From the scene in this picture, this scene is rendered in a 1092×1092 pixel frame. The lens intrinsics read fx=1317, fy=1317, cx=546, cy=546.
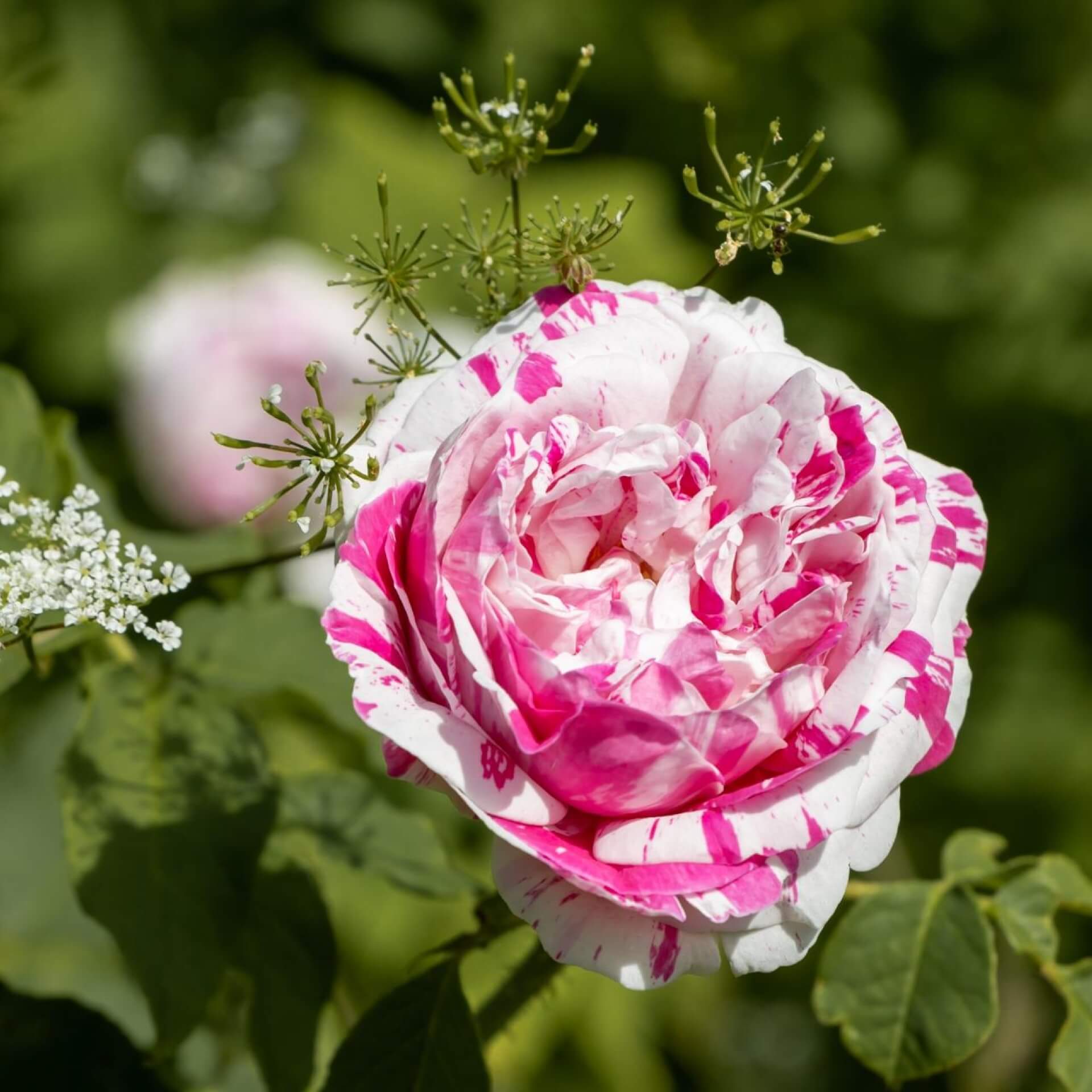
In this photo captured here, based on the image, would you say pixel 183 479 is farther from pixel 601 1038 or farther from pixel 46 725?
pixel 601 1038

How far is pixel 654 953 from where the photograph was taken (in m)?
0.95

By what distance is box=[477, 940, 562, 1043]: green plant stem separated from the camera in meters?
1.24

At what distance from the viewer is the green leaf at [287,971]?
127 cm

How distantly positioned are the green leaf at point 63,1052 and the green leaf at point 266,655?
43 cm

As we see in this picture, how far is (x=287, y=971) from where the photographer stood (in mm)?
1308

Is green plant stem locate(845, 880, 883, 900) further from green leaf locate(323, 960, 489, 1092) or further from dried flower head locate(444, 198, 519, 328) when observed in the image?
dried flower head locate(444, 198, 519, 328)

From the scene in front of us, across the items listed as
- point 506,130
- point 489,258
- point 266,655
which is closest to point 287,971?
point 266,655

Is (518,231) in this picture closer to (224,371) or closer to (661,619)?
(661,619)

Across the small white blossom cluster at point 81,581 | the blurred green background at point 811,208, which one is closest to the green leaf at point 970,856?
the small white blossom cluster at point 81,581

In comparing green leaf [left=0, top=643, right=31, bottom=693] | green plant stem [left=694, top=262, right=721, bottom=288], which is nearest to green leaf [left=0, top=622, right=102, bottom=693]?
green leaf [left=0, top=643, right=31, bottom=693]

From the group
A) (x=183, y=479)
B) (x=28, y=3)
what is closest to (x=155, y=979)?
(x=183, y=479)

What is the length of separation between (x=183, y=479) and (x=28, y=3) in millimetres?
1323

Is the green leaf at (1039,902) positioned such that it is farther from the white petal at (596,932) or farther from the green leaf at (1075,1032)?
the white petal at (596,932)

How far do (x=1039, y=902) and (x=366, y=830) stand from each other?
0.72 m
